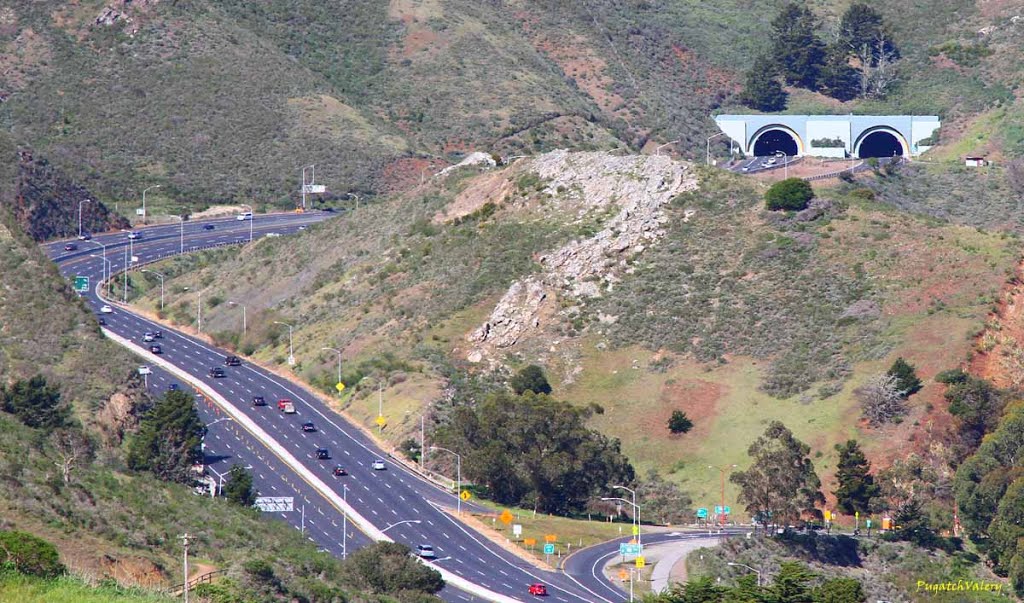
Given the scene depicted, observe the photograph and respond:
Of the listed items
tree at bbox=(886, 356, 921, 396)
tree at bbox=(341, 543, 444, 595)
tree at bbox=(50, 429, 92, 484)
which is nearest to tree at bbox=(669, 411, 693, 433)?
tree at bbox=(886, 356, 921, 396)

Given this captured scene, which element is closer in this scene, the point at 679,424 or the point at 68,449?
the point at 68,449

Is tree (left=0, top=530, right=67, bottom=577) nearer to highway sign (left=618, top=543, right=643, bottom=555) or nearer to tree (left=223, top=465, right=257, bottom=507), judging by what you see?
tree (left=223, top=465, right=257, bottom=507)

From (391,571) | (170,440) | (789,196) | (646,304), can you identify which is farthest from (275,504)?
(789,196)

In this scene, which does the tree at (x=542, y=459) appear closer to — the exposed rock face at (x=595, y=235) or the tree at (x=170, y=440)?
the tree at (x=170, y=440)

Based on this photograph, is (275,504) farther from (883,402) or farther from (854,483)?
(883,402)

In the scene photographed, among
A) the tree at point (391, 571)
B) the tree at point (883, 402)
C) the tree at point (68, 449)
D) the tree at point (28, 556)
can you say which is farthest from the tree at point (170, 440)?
the tree at point (28, 556)

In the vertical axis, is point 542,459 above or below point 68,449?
below

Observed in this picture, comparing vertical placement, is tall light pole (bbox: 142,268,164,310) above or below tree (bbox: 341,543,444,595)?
below
